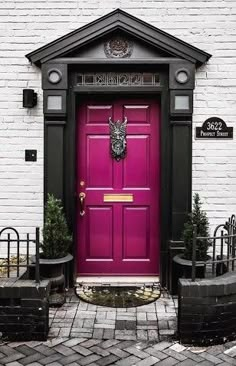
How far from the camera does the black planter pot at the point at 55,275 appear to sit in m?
5.14

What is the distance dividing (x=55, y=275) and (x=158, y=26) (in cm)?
321

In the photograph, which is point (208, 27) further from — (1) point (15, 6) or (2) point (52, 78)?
(1) point (15, 6)

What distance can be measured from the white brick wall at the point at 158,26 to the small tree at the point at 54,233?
0.68 metres

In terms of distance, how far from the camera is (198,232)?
518cm

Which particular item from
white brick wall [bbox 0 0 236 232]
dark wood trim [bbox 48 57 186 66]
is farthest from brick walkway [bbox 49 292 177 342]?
dark wood trim [bbox 48 57 186 66]

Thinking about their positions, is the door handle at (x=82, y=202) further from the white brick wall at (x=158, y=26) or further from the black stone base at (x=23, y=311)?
the black stone base at (x=23, y=311)

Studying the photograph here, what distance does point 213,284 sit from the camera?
4.21 meters

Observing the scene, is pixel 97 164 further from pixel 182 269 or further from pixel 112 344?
pixel 112 344

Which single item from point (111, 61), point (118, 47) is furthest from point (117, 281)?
point (118, 47)

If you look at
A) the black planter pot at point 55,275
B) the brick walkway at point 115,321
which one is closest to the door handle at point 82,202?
the black planter pot at point 55,275

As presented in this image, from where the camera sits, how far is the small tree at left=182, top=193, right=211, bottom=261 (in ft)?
16.4

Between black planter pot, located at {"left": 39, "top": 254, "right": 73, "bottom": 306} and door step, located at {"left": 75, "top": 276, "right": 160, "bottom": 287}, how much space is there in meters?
0.53

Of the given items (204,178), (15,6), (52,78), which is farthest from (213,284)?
(15,6)

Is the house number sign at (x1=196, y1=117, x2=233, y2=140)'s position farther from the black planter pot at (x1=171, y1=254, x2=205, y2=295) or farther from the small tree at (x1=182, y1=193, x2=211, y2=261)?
the black planter pot at (x1=171, y1=254, x2=205, y2=295)
